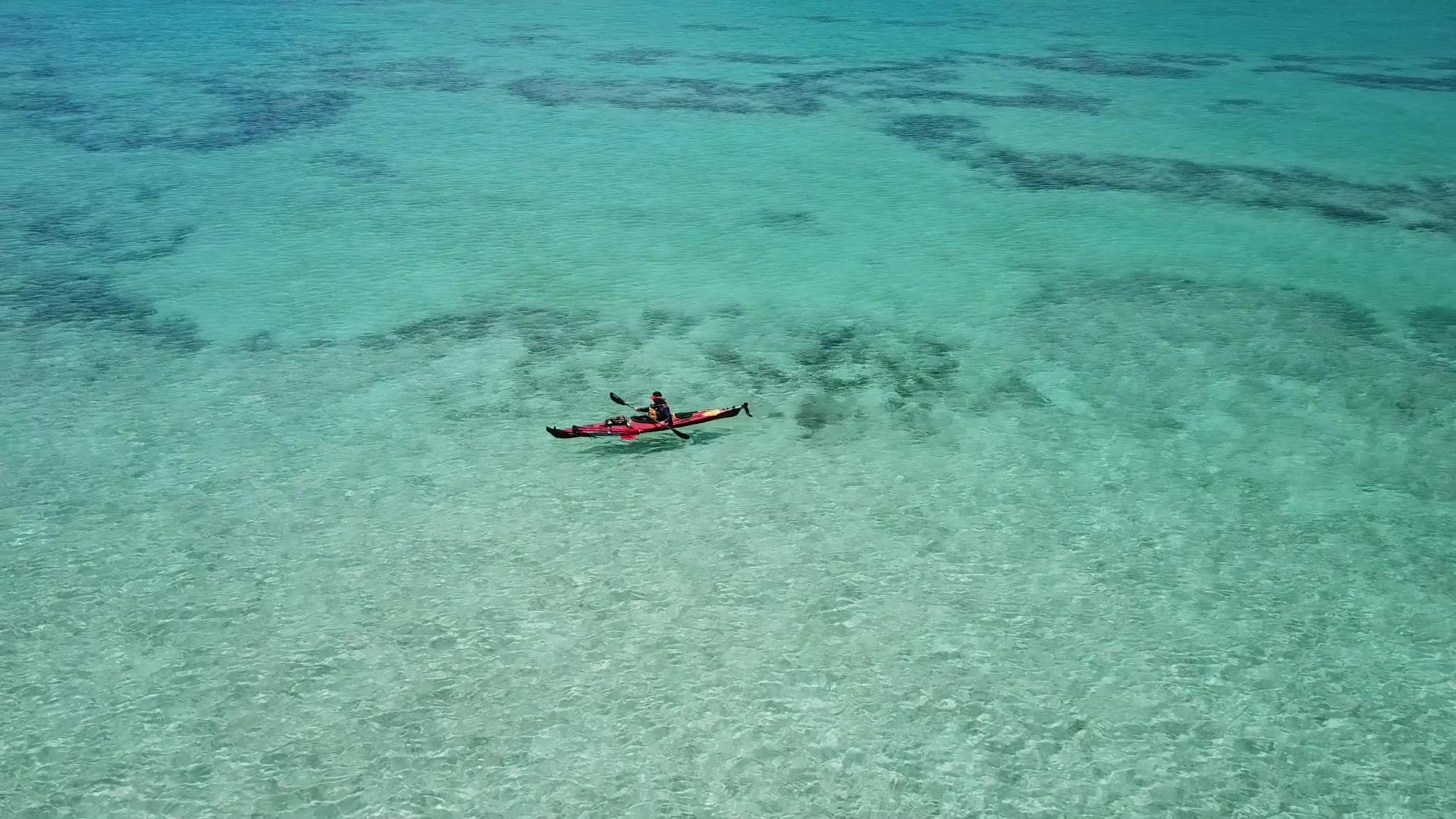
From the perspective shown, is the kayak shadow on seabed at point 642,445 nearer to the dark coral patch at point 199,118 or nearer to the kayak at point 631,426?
the kayak at point 631,426

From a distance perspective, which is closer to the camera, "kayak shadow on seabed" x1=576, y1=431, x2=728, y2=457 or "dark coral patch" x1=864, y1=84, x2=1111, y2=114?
"kayak shadow on seabed" x1=576, y1=431, x2=728, y2=457

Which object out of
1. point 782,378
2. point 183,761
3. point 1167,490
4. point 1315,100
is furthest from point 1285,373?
point 1315,100

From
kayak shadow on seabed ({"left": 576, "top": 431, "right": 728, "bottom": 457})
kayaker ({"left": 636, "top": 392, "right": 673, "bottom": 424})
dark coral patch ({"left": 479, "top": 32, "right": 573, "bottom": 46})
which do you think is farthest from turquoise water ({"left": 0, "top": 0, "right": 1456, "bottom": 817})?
dark coral patch ({"left": 479, "top": 32, "right": 573, "bottom": 46})

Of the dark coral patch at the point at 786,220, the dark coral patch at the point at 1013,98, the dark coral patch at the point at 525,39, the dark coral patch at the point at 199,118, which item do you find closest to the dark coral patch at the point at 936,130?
the dark coral patch at the point at 1013,98

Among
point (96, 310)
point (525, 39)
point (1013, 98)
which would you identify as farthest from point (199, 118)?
point (1013, 98)

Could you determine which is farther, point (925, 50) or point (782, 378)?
point (925, 50)

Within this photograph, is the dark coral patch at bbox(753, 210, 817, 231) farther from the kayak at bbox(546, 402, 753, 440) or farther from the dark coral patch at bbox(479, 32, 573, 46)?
the dark coral patch at bbox(479, 32, 573, 46)

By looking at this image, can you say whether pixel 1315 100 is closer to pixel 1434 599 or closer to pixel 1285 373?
pixel 1285 373
